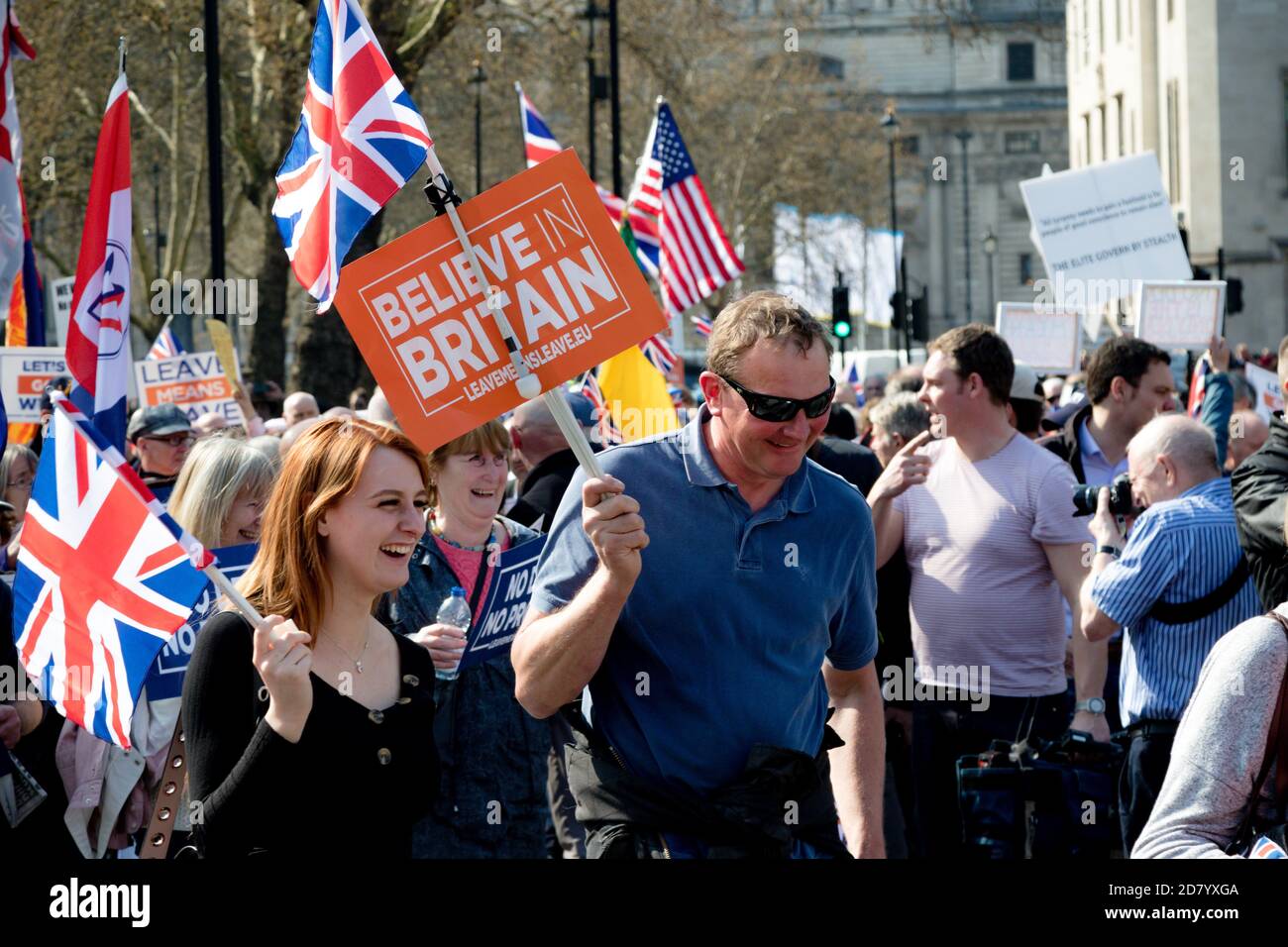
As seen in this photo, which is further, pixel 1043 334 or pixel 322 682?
pixel 1043 334

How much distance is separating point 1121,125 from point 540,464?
45806 mm

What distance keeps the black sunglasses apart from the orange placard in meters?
0.24

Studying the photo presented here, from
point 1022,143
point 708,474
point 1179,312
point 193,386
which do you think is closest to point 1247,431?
point 1179,312

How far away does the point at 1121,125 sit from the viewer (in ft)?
166

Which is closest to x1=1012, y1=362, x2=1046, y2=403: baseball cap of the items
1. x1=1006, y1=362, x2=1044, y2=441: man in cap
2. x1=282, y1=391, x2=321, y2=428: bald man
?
x1=1006, y1=362, x2=1044, y2=441: man in cap

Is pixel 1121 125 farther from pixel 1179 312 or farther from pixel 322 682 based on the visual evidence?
pixel 322 682

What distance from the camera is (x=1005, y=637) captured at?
6578 millimetres

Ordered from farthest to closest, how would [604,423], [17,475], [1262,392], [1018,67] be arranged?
[1018,67], [1262,392], [604,423], [17,475]

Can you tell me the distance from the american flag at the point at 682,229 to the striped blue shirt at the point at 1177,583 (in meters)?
9.69

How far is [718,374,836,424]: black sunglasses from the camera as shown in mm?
3885

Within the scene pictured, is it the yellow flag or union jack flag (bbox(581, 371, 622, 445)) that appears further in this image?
union jack flag (bbox(581, 371, 622, 445))

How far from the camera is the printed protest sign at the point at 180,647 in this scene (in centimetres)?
519

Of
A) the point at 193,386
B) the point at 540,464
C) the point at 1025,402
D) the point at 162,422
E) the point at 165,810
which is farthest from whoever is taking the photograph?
the point at 193,386

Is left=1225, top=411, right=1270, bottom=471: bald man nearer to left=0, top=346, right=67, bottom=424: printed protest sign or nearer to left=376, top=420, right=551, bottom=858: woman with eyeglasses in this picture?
left=376, top=420, right=551, bottom=858: woman with eyeglasses
